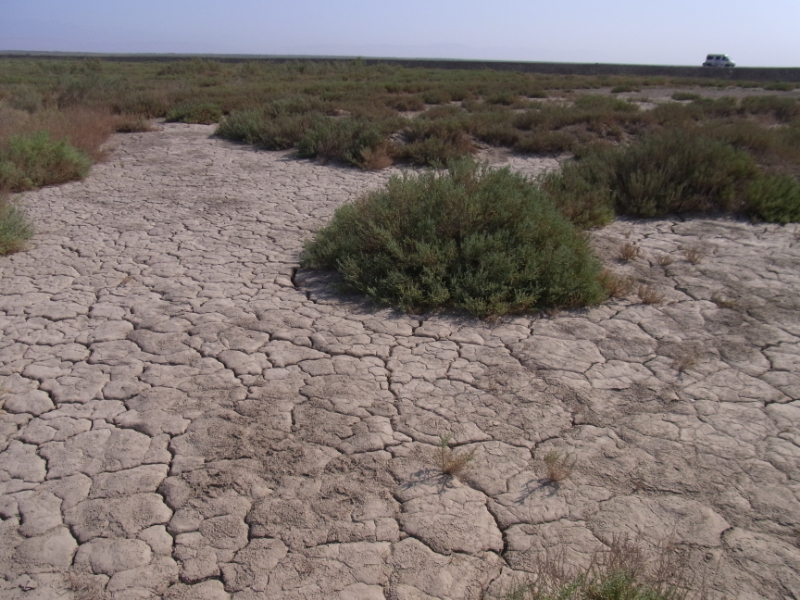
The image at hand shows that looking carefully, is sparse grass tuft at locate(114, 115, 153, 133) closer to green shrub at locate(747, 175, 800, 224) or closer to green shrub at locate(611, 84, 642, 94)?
green shrub at locate(747, 175, 800, 224)

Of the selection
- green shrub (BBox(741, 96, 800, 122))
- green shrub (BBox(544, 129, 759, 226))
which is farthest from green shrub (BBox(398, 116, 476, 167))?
green shrub (BBox(741, 96, 800, 122))

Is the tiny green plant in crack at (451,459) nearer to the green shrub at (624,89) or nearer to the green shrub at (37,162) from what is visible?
the green shrub at (37,162)

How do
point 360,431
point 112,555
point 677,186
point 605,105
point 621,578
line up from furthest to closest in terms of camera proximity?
point 605,105 → point 677,186 → point 360,431 → point 112,555 → point 621,578

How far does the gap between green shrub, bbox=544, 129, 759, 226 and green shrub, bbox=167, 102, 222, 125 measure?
29.8ft

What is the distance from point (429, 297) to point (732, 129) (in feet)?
25.5

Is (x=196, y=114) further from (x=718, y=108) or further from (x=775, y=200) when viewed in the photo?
(x=718, y=108)

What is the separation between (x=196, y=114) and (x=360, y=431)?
41.1 ft

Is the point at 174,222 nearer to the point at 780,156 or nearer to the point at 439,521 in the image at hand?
the point at 439,521

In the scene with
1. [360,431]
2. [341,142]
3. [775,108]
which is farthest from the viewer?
[775,108]

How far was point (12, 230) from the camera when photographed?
→ 597 centimetres

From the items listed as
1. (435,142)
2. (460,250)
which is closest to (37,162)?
(435,142)

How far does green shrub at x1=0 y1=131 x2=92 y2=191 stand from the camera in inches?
314

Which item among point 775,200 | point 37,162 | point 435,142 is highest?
point 435,142

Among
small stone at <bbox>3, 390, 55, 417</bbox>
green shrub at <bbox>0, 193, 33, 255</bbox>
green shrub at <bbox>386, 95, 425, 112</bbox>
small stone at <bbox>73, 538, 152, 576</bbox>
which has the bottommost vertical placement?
small stone at <bbox>73, 538, 152, 576</bbox>
